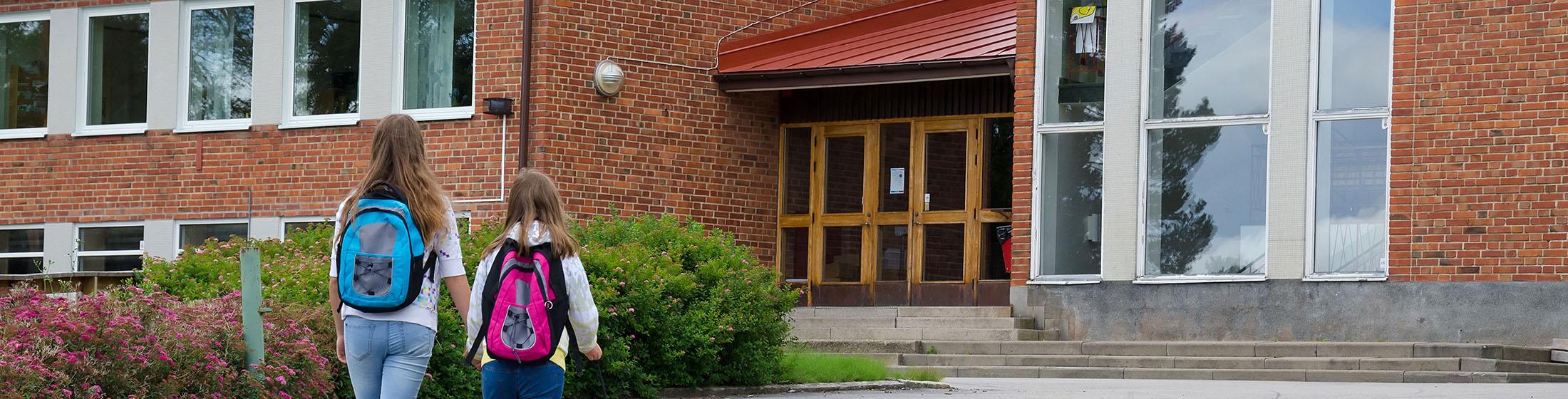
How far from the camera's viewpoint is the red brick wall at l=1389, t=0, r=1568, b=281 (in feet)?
49.2

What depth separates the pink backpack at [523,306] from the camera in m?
6.29

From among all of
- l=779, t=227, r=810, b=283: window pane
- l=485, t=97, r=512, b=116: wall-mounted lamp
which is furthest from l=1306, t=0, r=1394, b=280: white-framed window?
l=485, t=97, r=512, b=116: wall-mounted lamp

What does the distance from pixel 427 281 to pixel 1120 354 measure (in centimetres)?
1055

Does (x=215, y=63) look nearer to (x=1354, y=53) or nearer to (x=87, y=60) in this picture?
(x=87, y=60)

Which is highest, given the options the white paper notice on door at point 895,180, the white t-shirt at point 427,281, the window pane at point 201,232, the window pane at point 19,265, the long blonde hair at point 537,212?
the white paper notice on door at point 895,180

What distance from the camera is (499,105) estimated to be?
18.2m

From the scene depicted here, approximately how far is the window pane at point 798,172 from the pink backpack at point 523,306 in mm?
13842

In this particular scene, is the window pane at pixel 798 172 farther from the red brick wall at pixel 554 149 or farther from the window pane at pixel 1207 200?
the window pane at pixel 1207 200

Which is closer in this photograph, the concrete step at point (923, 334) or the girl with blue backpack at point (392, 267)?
the girl with blue backpack at point (392, 267)

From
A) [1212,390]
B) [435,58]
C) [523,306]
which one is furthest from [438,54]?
[523,306]

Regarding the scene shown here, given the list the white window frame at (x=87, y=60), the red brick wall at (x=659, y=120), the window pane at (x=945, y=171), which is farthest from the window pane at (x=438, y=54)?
the window pane at (x=945, y=171)

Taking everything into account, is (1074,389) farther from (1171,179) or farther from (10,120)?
(10,120)

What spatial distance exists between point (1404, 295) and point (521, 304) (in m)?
11.0

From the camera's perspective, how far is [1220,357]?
15.4 metres
